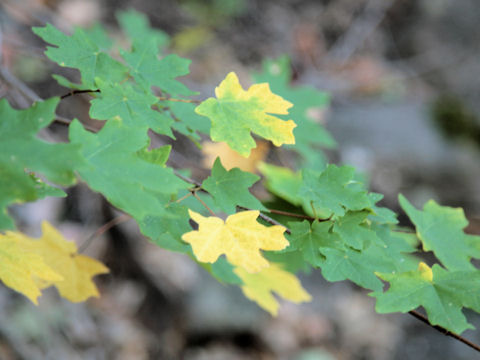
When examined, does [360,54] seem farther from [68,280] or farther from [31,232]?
[68,280]

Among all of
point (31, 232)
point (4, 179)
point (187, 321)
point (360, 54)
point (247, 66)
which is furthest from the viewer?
point (360, 54)

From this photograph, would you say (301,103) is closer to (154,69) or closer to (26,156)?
(154,69)

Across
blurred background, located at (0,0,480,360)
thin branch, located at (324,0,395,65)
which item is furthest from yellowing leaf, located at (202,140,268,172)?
thin branch, located at (324,0,395,65)

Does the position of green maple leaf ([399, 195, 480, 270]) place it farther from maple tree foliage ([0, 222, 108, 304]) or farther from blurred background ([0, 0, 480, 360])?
blurred background ([0, 0, 480, 360])

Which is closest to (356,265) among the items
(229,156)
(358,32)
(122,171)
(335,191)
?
(335,191)

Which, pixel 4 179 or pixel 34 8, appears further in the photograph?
pixel 34 8

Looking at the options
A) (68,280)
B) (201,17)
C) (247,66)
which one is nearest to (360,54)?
(247,66)
